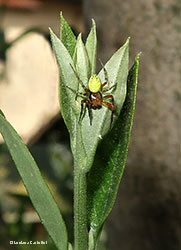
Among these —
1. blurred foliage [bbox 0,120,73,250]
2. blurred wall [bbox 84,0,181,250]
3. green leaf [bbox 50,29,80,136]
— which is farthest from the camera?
blurred foliage [bbox 0,120,73,250]

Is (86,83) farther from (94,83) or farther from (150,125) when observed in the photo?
(150,125)

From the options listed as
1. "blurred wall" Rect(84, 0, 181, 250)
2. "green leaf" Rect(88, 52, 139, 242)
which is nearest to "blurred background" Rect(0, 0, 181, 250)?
"blurred wall" Rect(84, 0, 181, 250)

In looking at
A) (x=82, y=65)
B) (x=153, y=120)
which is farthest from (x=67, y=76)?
(x=153, y=120)

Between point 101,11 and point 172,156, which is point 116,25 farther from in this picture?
point 172,156

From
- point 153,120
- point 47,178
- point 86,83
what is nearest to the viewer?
point 86,83

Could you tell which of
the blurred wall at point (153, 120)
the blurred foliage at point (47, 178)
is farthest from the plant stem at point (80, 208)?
the blurred foliage at point (47, 178)

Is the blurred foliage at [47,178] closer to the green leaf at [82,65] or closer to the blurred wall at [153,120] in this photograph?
the blurred wall at [153,120]

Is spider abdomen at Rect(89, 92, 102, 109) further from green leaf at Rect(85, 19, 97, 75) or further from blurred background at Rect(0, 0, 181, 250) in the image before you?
blurred background at Rect(0, 0, 181, 250)
